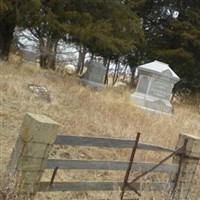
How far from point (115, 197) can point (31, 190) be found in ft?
4.06

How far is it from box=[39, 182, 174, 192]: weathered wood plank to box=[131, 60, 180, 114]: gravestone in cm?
887

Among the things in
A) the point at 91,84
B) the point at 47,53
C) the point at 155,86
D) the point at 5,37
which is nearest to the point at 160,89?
the point at 155,86

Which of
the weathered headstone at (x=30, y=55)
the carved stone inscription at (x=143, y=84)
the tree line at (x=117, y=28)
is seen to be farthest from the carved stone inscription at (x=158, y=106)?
the weathered headstone at (x=30, y=55)

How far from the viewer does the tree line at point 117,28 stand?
45.5 feet

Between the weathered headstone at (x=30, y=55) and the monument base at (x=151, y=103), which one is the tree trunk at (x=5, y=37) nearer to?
the monument base at (x=151, y=103)

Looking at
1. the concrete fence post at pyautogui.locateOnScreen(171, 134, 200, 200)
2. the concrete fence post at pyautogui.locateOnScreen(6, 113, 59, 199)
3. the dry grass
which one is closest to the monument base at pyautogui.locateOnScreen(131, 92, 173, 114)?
the dry grass

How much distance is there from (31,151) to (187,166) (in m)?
2.42

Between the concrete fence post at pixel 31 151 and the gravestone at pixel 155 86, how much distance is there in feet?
33.9

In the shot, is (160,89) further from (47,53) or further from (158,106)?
(47,53)

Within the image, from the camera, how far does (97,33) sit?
14.3m

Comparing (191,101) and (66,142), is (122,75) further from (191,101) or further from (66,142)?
(66,142)

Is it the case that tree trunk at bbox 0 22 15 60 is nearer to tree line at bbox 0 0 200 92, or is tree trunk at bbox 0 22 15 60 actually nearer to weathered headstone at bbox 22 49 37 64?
tree line at bbox 0 0 200 92

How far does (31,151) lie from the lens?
3967 millimetres

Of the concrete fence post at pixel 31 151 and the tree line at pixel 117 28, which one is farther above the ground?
the tree line at pixel 117 28
